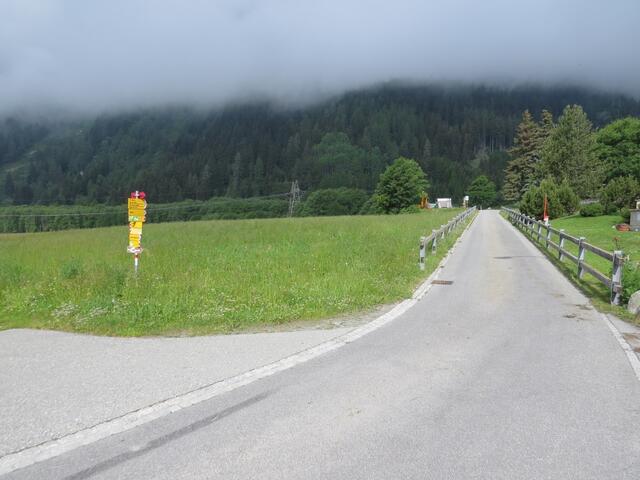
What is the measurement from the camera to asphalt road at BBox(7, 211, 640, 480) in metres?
3.40

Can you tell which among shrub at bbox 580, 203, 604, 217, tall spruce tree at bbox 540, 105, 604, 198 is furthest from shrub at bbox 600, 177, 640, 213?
tall spruce tree at bbox 540, 105, 604, 198

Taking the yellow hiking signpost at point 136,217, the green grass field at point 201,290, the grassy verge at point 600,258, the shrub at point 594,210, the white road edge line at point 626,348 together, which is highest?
the shrub at point 594,210

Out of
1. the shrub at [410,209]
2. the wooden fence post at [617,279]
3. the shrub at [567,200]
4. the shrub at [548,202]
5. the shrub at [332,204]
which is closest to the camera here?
the wooden fence post at [617,279]

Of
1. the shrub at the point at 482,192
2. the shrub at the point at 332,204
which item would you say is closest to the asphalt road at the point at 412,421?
the shrub at the point at 332,204

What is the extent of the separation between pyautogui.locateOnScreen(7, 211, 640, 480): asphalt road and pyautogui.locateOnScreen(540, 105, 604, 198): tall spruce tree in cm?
5291

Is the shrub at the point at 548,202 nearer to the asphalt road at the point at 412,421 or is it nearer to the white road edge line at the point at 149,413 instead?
the asphalt road at the point at 412,421

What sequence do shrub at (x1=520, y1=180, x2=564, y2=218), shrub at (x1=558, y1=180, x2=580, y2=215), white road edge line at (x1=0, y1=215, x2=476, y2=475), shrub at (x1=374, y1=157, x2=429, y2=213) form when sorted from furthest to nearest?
shrub at (x1=374, y1=157, x2=429, y2=213) < shrub at (x1=558, y1=180, x2=580, y2=215) < shrub at (x1=520, y1=180, x2=564, y2=218) < white road edge line at (x1=0, y1=215, x2=476, y2=475)

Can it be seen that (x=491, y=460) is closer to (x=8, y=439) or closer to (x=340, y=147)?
(x=8, y=439)

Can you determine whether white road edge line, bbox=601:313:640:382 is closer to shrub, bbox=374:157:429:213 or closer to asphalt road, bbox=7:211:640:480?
asphalt road, bbox=7:211:640:480

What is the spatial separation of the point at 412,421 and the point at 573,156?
2274 inches

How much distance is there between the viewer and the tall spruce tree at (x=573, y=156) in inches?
2080

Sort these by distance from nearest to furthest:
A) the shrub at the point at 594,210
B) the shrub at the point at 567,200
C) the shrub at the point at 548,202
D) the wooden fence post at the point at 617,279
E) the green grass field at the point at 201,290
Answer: the green grass field at the point at 201,290, the wooden fence post at the point at 617,279, the shrub at the point at 594,210, the shrub at the point at 548,202, the shrub at the point at 567,200

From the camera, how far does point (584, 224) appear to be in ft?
114

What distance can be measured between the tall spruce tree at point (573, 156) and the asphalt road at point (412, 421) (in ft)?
174
